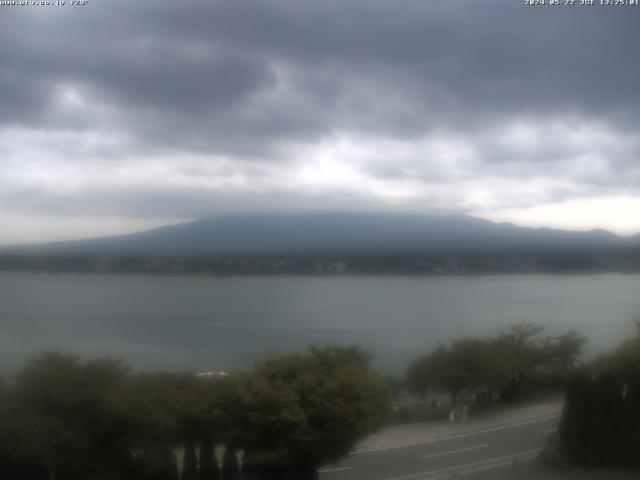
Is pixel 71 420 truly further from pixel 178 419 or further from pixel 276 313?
pixel 276 313

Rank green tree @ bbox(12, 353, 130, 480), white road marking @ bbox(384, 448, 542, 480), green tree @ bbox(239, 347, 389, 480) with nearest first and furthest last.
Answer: green tree @ bbox(12, 353, 130, 480)
white road marking @ bbox(384, 448, 542, 480)
green tree @ bbox(239, 347, 389, 480)

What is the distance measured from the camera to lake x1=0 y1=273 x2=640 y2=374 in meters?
10.4

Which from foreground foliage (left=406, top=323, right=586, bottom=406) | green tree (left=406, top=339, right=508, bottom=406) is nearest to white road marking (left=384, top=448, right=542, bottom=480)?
foreground foliage (left=406, top=323, right=586, bottom=406)

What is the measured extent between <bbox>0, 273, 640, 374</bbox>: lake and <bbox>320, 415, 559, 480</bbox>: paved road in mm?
1998

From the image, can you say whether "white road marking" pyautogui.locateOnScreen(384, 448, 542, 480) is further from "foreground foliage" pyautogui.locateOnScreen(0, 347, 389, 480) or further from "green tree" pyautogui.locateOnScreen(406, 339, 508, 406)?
"green tree" pyautogui.locateOnScreen(406, 339, 508, 406)

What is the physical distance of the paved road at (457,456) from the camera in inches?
288

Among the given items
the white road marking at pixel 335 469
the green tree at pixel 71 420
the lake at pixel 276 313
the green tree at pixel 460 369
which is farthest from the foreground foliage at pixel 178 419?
the green tree at pixel 460 369

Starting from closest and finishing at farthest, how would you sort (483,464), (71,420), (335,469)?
(71,420), (483,464), (335,469)

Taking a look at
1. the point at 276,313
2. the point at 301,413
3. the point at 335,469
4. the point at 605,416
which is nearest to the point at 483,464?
the point at 605,416

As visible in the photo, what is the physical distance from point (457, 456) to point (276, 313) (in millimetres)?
8621

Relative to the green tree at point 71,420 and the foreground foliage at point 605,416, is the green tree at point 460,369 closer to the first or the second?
the foreground foliage at point 605,416

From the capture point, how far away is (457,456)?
771 centimetres

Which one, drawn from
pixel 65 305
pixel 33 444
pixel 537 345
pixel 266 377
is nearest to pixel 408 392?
pixel 537 345

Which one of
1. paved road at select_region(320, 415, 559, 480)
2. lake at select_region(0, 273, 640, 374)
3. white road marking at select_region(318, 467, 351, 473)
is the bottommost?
white road marking at select_region(318, 467, 351, 473)
